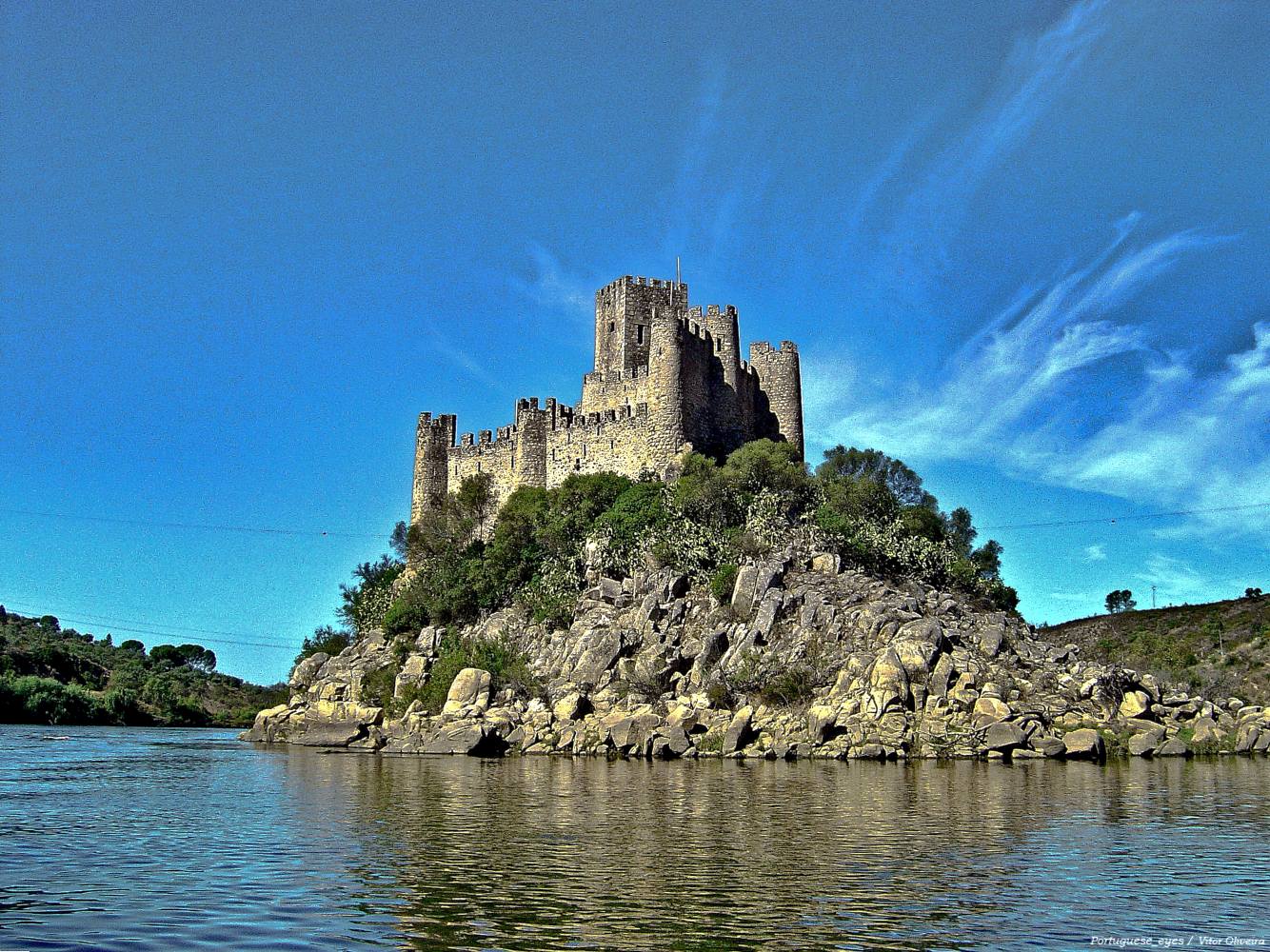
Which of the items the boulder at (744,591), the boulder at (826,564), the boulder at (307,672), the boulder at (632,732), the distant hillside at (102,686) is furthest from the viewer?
the distant hillside at (102,686)

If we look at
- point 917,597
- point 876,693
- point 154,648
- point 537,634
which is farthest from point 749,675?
point 154,648

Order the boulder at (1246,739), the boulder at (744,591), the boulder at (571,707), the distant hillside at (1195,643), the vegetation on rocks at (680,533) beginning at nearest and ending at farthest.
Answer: the boulder at (1246,739) < the boulder at (571,707) < the boulder at (744,591) < the vegetation on rocks at (680,533) < the distant hillside at (1195,643)

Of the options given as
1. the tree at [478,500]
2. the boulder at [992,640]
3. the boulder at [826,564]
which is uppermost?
the tree at [478,500]

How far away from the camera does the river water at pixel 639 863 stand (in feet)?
40.0

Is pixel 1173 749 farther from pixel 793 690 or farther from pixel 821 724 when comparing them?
pixel 793 690

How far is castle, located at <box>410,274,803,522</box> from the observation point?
56562 mm

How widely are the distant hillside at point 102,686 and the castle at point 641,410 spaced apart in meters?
34.2

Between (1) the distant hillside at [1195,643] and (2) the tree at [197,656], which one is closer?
(1) the distant hillside at [1195,643]

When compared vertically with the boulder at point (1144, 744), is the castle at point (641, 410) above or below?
above

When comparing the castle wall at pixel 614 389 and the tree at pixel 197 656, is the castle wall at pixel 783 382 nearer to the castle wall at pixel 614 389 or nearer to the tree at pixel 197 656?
the castle wall at pixel 614 389

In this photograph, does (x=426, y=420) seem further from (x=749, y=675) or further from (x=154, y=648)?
(x=154, y=648)

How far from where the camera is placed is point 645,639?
4759 centimetres

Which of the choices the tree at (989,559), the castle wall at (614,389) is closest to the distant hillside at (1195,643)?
the tree at (989,559)

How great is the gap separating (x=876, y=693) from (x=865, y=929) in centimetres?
2934
